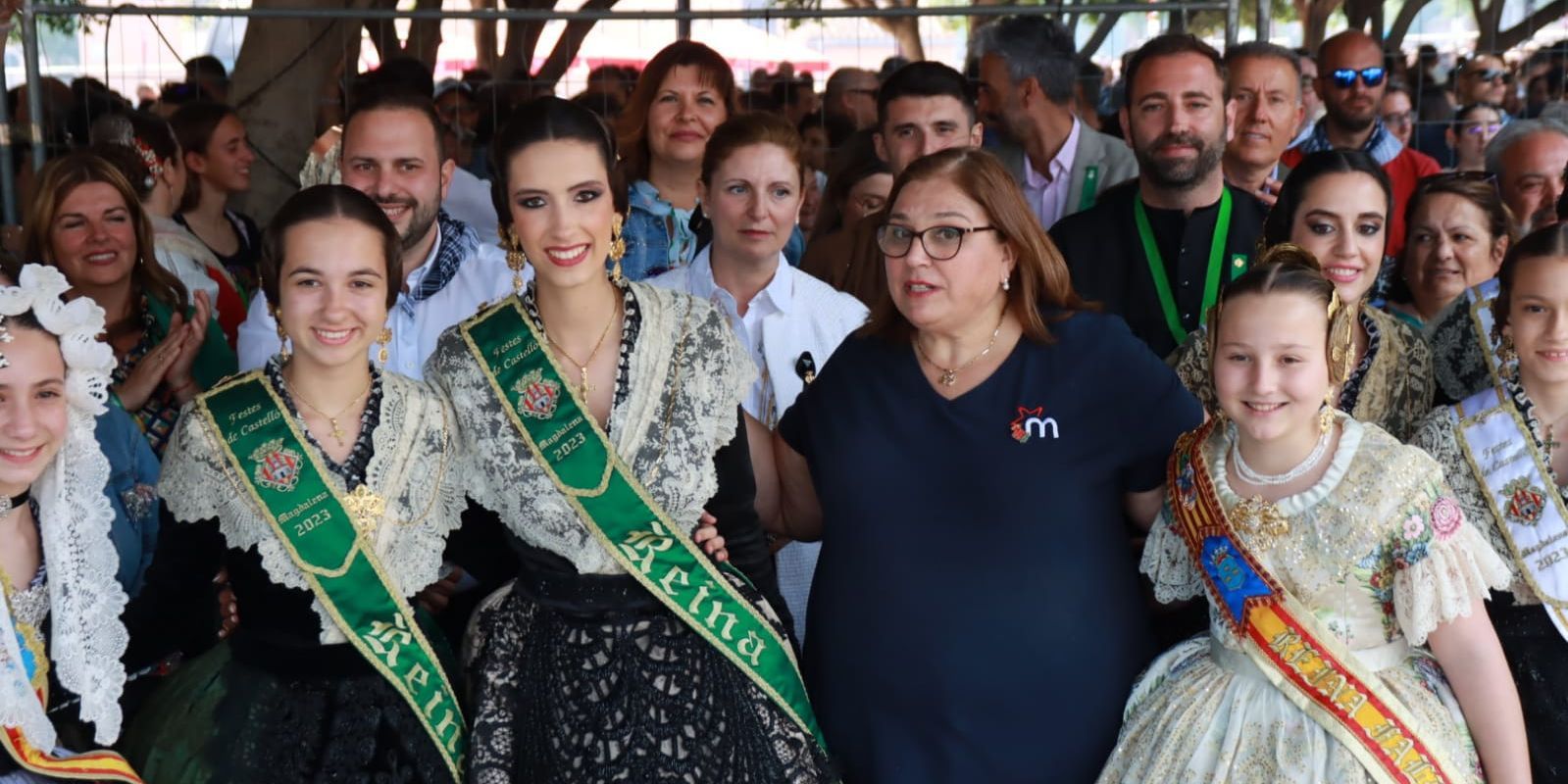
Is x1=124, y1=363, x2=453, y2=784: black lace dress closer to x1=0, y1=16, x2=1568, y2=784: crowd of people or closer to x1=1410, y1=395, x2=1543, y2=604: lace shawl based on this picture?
x1=0, y1=16, x2=1568, y2=784: crowd of people

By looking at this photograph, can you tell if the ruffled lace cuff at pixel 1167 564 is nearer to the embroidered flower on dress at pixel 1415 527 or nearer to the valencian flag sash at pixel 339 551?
the embroidered flower on dress at pixel 1415 527

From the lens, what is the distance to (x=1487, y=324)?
11.8 feet

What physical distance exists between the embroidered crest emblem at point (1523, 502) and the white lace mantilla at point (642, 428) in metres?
1.53

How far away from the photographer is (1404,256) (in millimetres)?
4523

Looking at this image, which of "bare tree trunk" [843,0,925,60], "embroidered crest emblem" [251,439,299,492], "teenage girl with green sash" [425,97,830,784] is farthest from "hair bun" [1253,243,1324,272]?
"bare tree trunk" [843,0,925,60]

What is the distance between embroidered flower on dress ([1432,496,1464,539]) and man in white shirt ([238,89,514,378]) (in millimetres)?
2259

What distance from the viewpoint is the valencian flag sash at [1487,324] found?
349 centimetres

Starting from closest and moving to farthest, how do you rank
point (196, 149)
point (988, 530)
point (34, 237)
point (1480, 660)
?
point (1480, 660) → point (988, 530) → point (34, 237) → point (196, 149)

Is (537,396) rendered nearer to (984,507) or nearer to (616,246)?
(616,246)

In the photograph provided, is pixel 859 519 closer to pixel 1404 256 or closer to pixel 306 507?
pixel 306 507

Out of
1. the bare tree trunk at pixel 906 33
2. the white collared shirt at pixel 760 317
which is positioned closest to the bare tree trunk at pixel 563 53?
the bare tree trunk at pixel 906 33

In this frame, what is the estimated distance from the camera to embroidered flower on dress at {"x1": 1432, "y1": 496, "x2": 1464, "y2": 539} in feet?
9.63

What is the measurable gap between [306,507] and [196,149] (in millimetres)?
3591

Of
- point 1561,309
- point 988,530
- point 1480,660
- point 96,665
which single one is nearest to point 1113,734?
point 988,530
